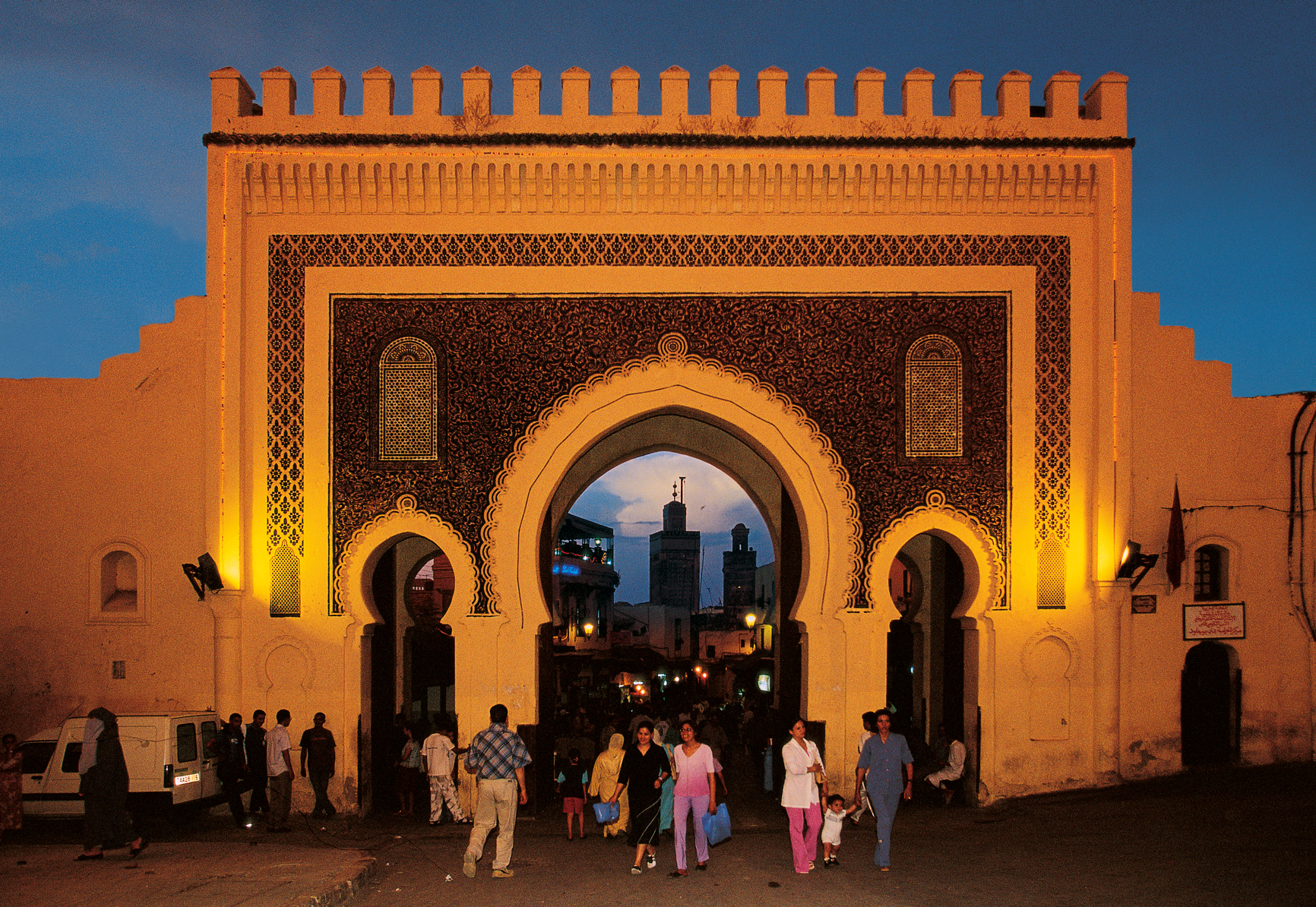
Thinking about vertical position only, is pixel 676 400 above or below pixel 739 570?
above

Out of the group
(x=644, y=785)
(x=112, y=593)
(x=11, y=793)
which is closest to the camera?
(x=644, y=785)

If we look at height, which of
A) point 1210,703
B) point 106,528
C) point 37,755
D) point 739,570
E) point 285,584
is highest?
point 106,528

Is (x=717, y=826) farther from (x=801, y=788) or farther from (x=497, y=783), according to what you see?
(x=497, y=783)

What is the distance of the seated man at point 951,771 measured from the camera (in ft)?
28.1

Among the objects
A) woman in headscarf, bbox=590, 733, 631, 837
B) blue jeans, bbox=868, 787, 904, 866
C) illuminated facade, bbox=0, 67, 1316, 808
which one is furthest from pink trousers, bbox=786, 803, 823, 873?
illuminated facade, bbox=0, 67, 1316, 808

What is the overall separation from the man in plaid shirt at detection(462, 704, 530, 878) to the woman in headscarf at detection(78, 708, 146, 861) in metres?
2.27

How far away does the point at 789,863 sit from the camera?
22.0ft

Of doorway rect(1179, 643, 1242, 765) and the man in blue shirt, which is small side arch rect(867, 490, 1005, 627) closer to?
doorway rect(1179, 643, 1242, 765)

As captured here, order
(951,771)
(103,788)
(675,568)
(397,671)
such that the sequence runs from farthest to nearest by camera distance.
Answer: (675,568)
(397,671)
(951,771)
(103,788)

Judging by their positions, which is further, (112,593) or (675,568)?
(675,568)

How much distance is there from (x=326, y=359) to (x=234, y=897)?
4772 millimetres

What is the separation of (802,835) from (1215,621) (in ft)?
15.5

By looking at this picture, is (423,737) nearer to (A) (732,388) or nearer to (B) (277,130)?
(A) (732,388)

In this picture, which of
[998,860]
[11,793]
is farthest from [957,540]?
[11,793]
